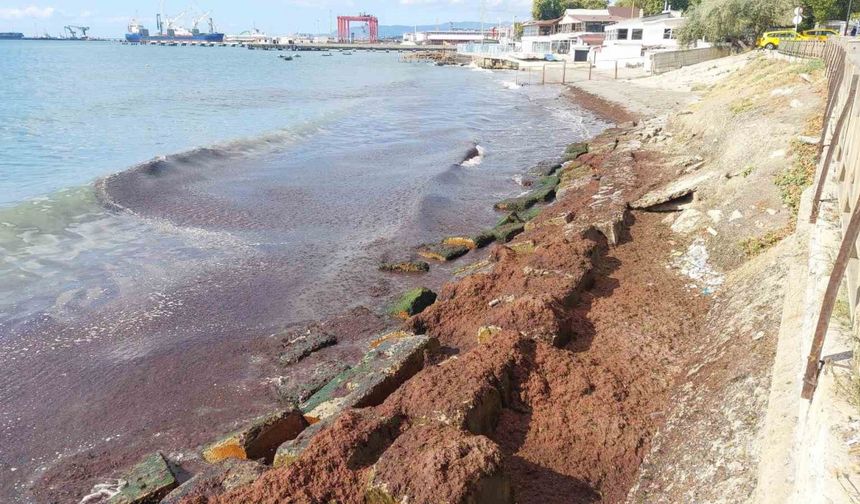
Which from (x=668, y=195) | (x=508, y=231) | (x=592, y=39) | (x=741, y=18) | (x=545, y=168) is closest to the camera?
(x=668, y=195)

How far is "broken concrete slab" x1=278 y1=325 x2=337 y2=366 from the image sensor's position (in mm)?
9570

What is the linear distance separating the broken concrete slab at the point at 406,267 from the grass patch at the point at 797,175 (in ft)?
22.9

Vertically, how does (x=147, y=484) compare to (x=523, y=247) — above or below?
below

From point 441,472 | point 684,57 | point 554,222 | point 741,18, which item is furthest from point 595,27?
point 441,472

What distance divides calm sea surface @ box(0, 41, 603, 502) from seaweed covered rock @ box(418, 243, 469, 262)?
56 centimetres

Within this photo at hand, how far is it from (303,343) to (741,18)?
5208 centimetres

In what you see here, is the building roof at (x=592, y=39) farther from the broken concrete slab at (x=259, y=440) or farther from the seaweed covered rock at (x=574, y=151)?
the broken concrete slab at (x=259, y=440)

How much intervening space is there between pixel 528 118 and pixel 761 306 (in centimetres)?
3485

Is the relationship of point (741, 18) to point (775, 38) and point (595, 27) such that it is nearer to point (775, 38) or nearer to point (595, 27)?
point (775, 38)

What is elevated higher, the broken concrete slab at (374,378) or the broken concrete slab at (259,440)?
the broken concrete slab at (374,378)

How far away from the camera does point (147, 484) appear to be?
6332 millimetres

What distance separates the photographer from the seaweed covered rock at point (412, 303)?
35.3 feet

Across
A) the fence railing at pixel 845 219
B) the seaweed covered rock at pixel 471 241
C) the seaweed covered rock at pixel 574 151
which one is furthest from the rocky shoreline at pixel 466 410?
the seaweed covered rock at pixel 574 151

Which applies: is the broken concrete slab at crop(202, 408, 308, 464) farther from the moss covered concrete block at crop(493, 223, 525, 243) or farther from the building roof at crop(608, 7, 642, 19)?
the building roof at crop(608, 7, 642, 19)
